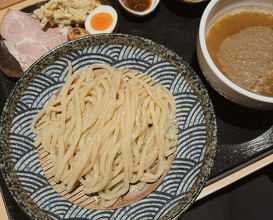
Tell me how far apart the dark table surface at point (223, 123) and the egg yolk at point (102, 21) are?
0.20 metres

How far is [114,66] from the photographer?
2.34 meters

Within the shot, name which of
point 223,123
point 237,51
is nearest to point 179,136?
point 223,123

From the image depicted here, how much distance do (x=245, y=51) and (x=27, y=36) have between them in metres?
1.92

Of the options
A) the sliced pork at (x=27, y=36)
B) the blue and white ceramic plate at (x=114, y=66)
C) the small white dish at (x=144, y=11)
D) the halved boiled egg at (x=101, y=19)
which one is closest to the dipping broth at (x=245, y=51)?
the blue and white ceramic plate at (x=114, y=66)

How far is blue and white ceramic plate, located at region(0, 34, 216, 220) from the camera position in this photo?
201 cm

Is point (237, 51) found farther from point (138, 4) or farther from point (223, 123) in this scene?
point (138, 4)

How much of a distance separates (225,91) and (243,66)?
0.23 meters

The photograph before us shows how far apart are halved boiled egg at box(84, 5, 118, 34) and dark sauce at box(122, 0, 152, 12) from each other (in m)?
0.16

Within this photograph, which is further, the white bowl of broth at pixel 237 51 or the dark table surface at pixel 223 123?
the dark table surface at pixel 223 123

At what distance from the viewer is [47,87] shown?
7.41ft

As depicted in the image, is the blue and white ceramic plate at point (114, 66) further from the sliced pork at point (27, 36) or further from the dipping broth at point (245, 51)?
the sliced pork at point (27, 36)

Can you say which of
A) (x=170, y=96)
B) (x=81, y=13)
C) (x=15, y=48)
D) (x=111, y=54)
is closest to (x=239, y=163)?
(x=170, y=96)

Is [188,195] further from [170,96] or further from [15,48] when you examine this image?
[15,48]

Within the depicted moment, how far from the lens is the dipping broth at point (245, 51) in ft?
6.66
